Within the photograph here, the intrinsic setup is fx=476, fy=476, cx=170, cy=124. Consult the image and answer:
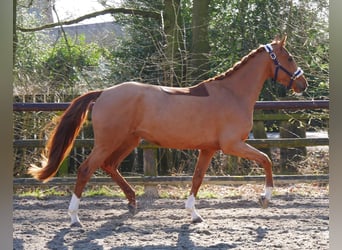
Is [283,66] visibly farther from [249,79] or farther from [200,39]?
[200,39]

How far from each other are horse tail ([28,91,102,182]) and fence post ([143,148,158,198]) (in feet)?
4.95

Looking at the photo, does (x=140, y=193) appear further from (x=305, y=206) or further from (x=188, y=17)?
(x=188, y=17)

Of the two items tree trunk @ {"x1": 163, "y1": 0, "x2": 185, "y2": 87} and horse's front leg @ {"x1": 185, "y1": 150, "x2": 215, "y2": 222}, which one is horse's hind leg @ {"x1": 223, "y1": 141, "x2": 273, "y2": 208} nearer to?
horse's front leg @ {"x1": 185, "y1": 150, "x2": 215, "y2": 222}

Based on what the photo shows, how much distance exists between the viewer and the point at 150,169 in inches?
207

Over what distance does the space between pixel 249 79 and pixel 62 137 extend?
1.67m

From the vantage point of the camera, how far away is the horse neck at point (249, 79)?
4109mm

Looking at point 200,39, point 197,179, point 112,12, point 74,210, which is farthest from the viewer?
point 112,12

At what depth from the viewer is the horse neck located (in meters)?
4.11

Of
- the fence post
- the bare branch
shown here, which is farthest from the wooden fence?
the bare branch

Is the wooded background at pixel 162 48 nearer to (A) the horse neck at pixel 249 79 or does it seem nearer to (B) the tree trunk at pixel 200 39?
(B) the tree trunk at pixel 200 39

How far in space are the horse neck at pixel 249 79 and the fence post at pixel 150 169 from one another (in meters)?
1.54

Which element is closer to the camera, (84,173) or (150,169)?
(84,173)

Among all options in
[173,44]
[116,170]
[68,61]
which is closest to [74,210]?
[116,170]

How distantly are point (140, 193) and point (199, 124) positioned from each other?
5.70ft
